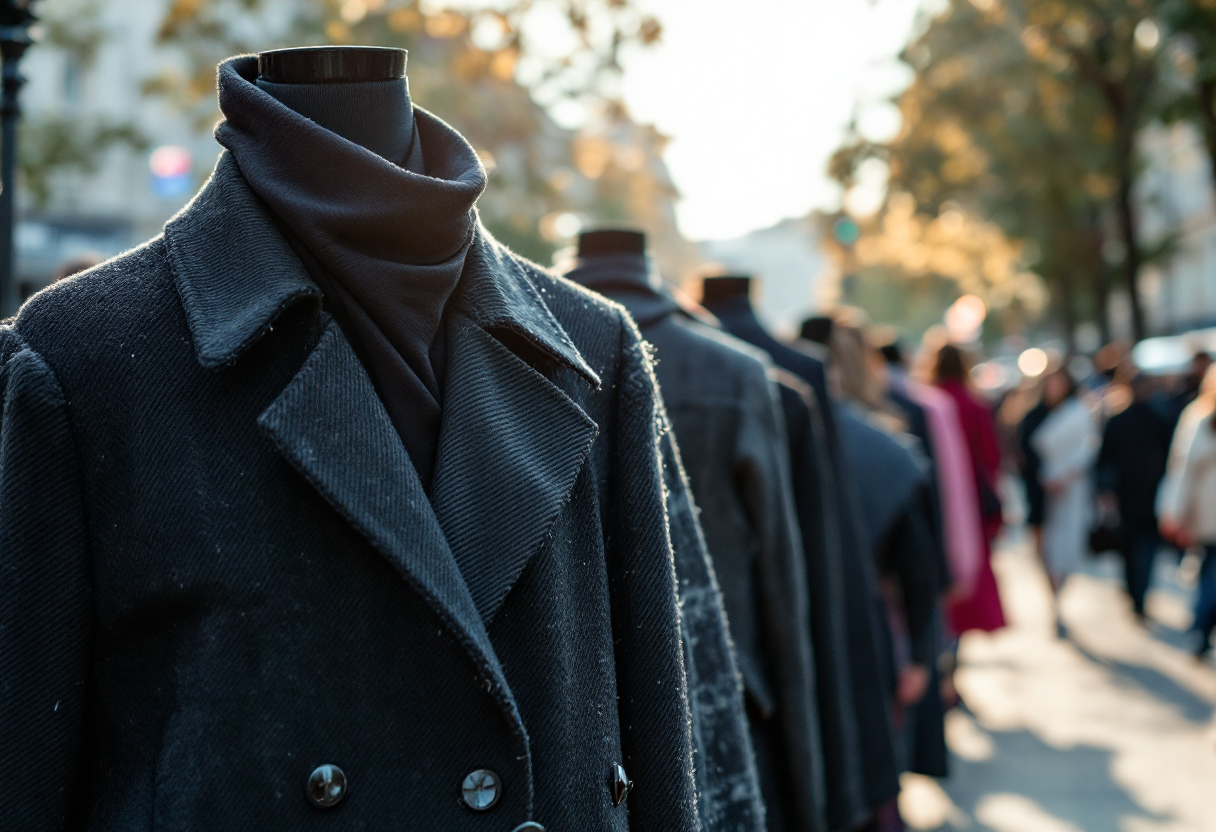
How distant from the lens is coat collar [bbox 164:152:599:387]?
170 cm

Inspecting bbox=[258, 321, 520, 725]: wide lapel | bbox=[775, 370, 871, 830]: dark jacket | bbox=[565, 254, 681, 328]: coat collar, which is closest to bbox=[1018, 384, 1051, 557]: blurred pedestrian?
bbox=[775, 370, 871, 830]: dark jacket

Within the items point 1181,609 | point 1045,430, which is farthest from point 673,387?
point 1181,609

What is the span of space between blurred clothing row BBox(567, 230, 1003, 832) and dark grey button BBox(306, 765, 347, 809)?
918 millimetres

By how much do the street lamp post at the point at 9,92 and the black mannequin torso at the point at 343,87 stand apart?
354 cm

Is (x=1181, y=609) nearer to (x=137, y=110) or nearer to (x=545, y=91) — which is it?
(x=545, y=91)

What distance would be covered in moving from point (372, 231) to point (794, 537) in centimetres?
205

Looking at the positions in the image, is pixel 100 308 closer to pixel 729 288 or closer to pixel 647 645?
pixel 647 645

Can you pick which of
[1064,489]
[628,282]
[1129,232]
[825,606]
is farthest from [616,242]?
[1129,232]

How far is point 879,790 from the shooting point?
4332mm

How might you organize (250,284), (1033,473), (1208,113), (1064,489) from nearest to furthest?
1. (250,284)
2. (1064,489)
3. (1033,473)
4. (1208,113)

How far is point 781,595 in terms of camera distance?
353cm

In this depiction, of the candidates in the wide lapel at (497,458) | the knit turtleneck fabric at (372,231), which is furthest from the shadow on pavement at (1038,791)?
the knit turtleneck fabric at (372,231)

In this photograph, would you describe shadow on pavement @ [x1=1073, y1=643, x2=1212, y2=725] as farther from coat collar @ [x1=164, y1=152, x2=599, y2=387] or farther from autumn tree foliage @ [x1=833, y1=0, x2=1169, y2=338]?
autumn tree foliage @ [x1=833, y1=0, x2=1169, y2=338]

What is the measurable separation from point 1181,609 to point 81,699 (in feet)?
39.7
